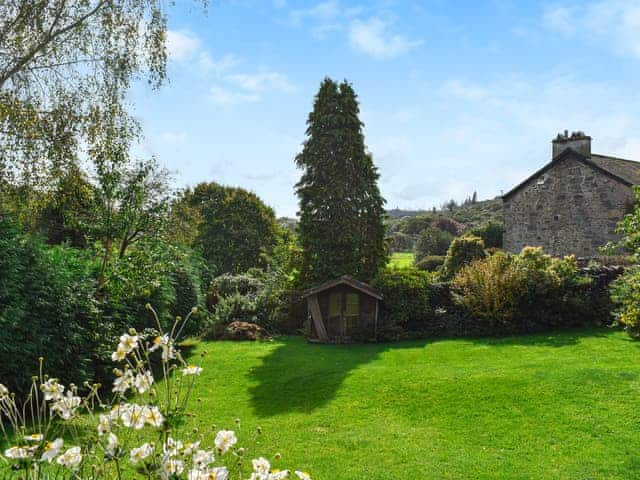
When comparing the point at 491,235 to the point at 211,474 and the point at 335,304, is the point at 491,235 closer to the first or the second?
the point at 335,304

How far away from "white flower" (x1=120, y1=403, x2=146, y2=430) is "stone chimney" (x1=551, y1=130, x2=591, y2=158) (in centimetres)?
2599

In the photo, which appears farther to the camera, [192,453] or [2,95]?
[2,95]

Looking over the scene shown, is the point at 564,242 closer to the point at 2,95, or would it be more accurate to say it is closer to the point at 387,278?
the point at 387,278

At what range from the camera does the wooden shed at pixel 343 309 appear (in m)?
17.6

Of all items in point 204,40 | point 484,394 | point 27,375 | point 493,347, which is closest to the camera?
point 27,375

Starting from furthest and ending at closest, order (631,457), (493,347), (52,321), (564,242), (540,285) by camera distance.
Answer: (564,242) < (540,285) < (493,347) < (52,321) < (631,457)

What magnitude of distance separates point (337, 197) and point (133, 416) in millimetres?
17975

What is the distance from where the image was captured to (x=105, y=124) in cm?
1348

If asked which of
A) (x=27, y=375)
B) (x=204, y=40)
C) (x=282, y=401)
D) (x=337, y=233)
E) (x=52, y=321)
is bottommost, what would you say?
(x=282, y=401)

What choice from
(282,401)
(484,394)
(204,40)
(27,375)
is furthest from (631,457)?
(204,40)

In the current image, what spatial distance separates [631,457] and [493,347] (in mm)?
7346

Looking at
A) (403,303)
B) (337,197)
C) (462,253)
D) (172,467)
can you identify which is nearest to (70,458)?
(172,467)

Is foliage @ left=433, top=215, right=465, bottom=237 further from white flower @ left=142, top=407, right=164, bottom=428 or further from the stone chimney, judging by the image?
white flower @ left=142, top=407, right=164, bottom=428

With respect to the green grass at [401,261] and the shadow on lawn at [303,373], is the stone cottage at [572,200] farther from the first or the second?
the shadow on lawn at [303,373]
